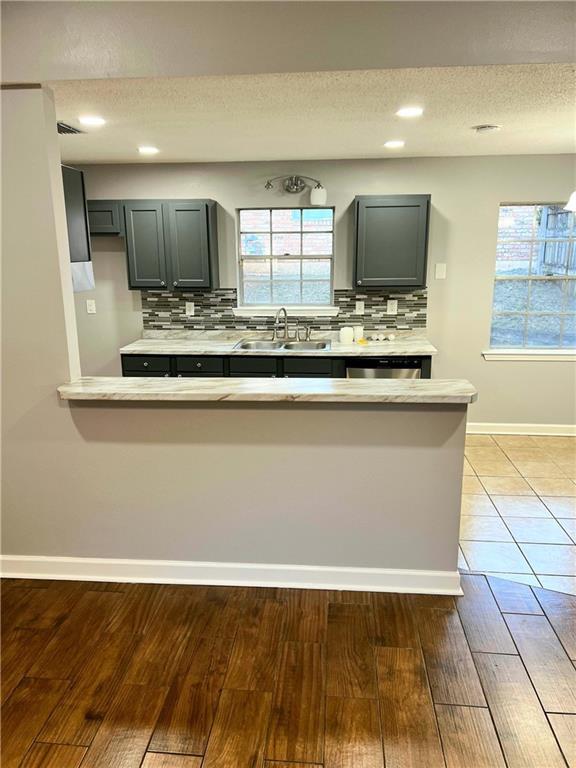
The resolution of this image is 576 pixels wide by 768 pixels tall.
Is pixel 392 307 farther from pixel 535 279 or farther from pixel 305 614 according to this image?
pixel 305 614

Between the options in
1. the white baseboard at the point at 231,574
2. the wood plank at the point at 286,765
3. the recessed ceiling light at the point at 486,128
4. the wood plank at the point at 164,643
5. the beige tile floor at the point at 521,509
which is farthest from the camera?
the recessed ceiling light at the point at 486,128

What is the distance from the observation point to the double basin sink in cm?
430

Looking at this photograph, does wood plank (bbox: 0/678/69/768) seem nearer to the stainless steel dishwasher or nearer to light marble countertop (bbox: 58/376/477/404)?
light marble countertop (bbox: 58/376/477/404)

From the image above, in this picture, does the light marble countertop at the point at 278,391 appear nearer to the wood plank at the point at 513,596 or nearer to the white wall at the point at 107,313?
the wood plank at the point at 513,596

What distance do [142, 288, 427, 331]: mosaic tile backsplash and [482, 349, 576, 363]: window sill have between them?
2.18 ft

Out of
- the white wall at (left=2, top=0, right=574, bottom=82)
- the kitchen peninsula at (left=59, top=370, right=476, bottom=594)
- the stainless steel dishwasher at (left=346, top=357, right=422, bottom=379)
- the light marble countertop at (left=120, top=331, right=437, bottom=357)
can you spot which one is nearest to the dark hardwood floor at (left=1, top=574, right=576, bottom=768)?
the kitchen peninsula at (left=59, top=370, right=476, bottom=594)

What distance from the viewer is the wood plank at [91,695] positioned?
5.44 feet

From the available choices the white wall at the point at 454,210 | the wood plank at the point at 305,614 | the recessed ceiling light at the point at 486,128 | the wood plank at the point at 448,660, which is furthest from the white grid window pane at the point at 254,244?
the wood plank at the point at 448,660

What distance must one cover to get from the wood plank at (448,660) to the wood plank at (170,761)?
32.7 inches

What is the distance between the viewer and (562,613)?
222 cm

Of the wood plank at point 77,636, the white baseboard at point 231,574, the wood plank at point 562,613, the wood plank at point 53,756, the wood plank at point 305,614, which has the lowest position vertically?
the wood plank at point 53,756

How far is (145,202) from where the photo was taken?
4195 mm

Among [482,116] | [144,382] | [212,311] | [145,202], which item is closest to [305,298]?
[212,311]

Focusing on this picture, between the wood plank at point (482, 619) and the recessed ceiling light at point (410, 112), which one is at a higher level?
the recessed ceiling light at point (410, 112)
